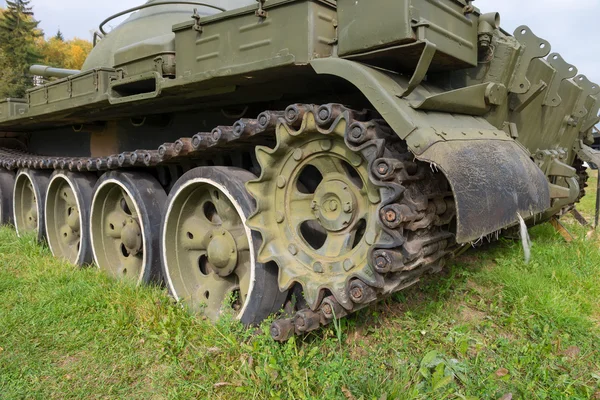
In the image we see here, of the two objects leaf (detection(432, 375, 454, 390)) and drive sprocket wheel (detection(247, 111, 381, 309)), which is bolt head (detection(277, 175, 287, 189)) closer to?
drive sprocket wheel (detection(247, 111, 381, 309))

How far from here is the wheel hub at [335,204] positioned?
2721 millimetres

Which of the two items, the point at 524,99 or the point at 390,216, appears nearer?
the point at 390,216

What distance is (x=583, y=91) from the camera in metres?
4.94

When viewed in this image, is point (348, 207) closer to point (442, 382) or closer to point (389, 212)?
point (389, 212)

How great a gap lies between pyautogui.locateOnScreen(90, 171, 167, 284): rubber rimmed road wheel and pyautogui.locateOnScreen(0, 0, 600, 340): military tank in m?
0.02

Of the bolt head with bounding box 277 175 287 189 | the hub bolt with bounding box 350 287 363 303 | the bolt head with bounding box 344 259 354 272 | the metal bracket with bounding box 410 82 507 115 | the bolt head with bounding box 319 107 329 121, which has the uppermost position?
the metal bracket with bounding box 410 82 507 115

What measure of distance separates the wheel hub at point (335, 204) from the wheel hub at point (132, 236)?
80.5 inches

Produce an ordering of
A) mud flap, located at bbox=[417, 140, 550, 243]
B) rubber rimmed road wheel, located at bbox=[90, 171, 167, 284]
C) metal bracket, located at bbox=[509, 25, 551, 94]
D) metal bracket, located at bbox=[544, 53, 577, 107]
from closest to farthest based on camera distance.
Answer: mud flap, located at bbox=[417, 140, 550, 243] → metal bracket, located at bbox=[509, 25, 551, 94] → rubber rimmed road wheel, located at bbox=[90, 171, 167, 284] → metal bracket, located at bbox=[544, 53, 577, 107]

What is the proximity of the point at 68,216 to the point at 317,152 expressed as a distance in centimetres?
375

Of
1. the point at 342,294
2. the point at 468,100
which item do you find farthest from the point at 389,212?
the point at 468,100

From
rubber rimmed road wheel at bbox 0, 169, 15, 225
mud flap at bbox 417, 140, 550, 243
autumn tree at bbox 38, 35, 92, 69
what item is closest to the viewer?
mud flap at bbox 417, 140, 550, 243

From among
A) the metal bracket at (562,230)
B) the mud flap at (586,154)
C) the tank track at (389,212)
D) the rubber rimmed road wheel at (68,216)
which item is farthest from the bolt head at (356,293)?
the mud flap at (586,154)

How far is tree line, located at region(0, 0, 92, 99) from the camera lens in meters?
37.2

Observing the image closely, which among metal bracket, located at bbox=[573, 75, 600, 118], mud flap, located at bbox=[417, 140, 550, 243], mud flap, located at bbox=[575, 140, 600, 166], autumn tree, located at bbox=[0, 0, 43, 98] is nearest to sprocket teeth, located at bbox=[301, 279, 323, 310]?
mud flap, located at bbox=[417, 140, 550, 243]
